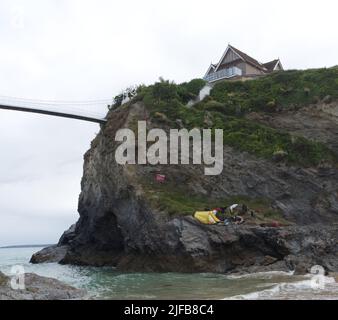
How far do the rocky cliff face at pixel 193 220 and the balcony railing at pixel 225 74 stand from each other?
15.4 meters

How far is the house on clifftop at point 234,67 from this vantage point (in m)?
52.5

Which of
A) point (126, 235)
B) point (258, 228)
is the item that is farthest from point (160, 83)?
point (258, 228)

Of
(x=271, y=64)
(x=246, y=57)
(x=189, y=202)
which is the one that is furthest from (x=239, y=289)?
(x=271, y=64)

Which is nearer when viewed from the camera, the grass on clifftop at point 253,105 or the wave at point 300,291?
the wave at point 300,291

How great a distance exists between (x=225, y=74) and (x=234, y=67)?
144cm

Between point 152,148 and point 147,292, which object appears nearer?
point 147,292

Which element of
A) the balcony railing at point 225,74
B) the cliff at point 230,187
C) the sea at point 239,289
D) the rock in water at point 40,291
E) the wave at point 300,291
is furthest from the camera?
the balcony railing at point 225,74

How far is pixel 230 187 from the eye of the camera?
33188 millimetres

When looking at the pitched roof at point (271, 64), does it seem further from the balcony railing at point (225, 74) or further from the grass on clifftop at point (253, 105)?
the grass on clifftop at point (253, 105)

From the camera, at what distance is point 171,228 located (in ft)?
90.7

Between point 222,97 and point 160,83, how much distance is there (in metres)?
6.57

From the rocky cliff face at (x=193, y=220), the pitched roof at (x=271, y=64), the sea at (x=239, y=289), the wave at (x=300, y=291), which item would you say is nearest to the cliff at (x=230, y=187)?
the rocky cliff face at (x=193, y=220)

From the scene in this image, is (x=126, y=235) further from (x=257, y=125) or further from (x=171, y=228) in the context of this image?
(x=257, y=125)

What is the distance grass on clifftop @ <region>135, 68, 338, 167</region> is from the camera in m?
34.6
